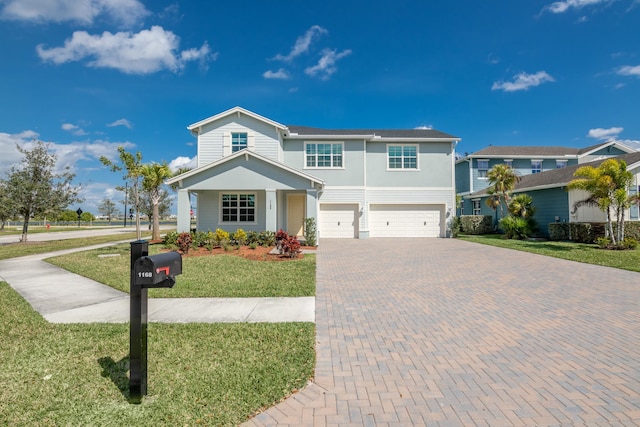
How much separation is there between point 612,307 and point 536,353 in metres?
3.34

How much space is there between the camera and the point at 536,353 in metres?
4.12

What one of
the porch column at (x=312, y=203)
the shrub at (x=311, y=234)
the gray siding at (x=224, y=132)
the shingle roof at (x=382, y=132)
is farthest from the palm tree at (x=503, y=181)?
the gray siding at (x=224, y=132)

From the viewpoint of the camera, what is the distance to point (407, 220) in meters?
21.7

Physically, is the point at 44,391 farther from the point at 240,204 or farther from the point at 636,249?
the point at 636,249

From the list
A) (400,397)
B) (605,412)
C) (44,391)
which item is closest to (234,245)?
(44,391)

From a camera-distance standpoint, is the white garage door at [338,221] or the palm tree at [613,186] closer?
the palm tree at [613,186]

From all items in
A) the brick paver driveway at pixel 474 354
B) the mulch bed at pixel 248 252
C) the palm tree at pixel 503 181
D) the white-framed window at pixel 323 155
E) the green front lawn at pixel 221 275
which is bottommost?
the brick paver driveway at pixel 474 354

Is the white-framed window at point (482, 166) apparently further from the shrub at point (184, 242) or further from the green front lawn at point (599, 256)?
the shrub at point (184, 242)

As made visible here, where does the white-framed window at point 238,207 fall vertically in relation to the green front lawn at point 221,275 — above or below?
above

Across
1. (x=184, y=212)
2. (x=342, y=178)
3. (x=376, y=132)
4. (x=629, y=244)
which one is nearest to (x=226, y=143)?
(x=184, y=212)

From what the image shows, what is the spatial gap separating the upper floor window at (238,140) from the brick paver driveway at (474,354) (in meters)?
14.1

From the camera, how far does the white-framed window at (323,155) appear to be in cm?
2077

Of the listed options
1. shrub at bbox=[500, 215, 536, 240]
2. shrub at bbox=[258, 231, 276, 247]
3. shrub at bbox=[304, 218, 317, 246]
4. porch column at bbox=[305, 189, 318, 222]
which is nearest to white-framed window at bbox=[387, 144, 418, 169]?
shrub at bbox=[500, 215, 536, 240]

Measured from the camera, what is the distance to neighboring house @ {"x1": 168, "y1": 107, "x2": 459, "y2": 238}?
19.4 meters
